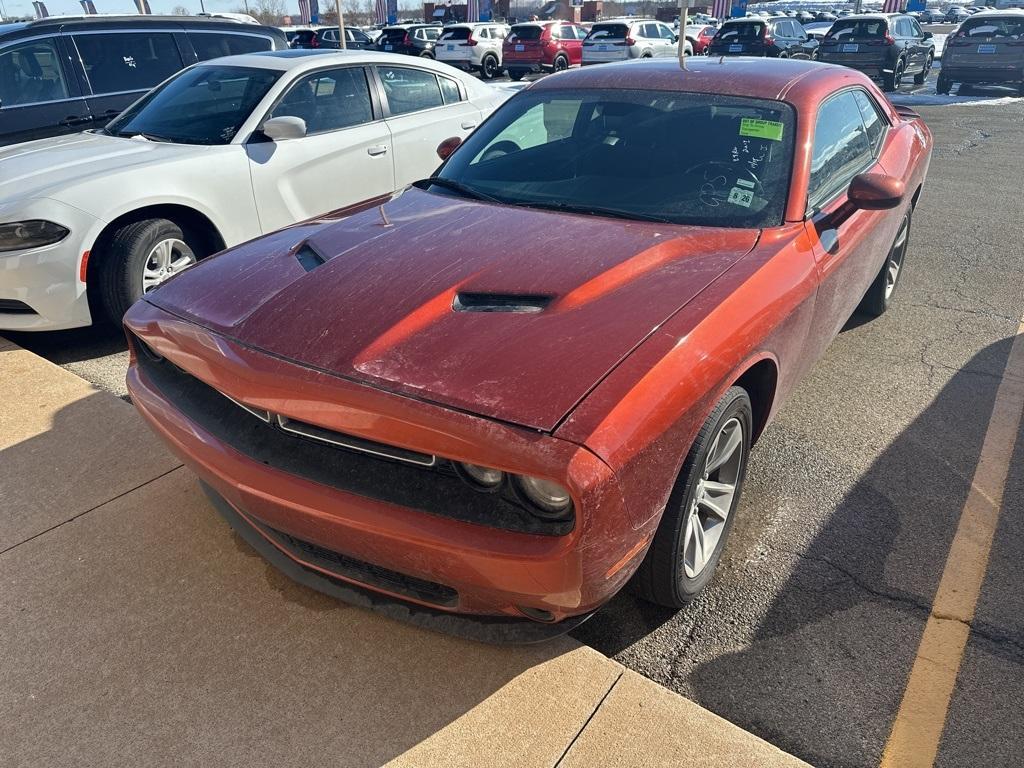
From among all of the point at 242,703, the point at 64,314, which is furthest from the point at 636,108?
the point at 64,314

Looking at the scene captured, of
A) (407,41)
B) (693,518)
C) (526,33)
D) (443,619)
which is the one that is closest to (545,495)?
(443,619)

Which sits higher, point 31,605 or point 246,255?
point 246,255

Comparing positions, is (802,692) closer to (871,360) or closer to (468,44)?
(871,360)

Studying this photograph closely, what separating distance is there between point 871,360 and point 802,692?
2610mm

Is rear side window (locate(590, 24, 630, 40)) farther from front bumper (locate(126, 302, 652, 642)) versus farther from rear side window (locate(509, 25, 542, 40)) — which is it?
front bumper (locate(126, 302, 652, 642))

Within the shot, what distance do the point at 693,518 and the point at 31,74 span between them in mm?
6684

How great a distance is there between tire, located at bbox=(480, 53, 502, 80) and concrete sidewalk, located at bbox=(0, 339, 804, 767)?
23851 mm

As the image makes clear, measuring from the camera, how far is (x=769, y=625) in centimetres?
245

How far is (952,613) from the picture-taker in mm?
2490

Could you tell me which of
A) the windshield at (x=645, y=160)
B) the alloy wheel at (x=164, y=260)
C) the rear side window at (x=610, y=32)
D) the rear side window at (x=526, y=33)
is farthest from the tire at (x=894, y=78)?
the alloy wheel at (x=164, y=260)

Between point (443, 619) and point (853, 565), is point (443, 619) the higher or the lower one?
the higher one

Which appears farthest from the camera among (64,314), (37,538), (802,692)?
(64,314)

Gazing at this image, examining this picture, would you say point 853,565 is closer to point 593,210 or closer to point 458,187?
point 593,210

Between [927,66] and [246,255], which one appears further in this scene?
[927,66]
